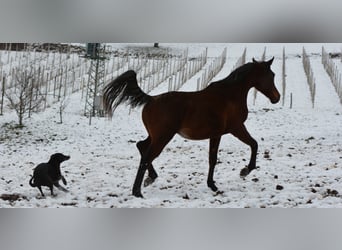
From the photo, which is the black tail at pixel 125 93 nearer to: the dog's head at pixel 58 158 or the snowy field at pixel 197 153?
the snowy field at pixel 197 153

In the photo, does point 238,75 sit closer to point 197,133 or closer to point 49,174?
point 197,133

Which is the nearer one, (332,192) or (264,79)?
(332,192)


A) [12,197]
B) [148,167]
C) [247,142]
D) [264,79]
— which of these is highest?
[264,79]

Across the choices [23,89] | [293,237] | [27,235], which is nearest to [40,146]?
[23,89]

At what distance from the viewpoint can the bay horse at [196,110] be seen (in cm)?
154

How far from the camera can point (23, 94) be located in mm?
1671

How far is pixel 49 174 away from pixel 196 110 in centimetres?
62

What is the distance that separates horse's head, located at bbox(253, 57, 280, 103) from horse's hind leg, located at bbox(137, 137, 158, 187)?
484mm

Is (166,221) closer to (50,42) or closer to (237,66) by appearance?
(237,66)

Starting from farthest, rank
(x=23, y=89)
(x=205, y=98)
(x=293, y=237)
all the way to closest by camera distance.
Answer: (x=23, y=89)
(x=205, y=98)
(x=293, y=237)

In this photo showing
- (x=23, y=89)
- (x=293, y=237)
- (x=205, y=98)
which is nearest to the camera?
(x=293, y=237)

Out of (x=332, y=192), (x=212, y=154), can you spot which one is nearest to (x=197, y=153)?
(x=212, y=154)

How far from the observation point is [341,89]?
1638mm
